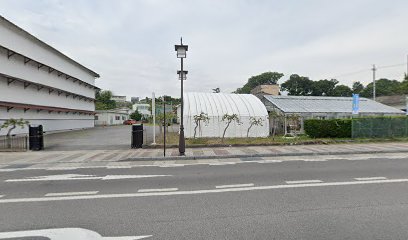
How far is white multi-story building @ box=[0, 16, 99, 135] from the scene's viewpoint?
73.9ft

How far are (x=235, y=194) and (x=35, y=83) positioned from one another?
92.2 ft

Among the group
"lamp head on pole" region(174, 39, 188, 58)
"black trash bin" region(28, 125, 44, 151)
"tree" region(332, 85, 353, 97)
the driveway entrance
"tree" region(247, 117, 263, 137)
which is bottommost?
the driveway entrance

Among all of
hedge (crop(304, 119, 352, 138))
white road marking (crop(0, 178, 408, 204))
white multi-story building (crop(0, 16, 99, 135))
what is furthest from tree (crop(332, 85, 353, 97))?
white road marking (crop(0, 178, 408, 204))

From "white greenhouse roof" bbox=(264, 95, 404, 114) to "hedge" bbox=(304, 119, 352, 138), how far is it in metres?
5.96

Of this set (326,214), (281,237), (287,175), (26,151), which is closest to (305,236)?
(281,237)

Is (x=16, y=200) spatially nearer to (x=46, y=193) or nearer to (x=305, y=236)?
(x=46, y=193)

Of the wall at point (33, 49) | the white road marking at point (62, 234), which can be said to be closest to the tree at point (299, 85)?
the wall at point (33, 49)

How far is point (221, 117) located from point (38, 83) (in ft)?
67.6

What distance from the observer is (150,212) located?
521 cm

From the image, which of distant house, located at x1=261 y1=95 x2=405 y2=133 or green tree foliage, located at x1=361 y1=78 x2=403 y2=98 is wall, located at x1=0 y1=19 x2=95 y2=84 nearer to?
distant house, located at x1=261 y1=95 x2=405 y2=133

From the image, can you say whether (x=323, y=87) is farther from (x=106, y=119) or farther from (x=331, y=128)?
(x=106, y=119)

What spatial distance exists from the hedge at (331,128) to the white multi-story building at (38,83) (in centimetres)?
2544

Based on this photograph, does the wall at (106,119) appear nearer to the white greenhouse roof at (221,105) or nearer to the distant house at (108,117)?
the distant house at (108,117)

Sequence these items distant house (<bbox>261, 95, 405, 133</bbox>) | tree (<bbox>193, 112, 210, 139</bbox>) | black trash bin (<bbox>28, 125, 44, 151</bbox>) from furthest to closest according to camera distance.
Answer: distant house (<bbox>261, 95, 405, 133</bbox>) < tree (<bbox>193, 112, 210, 139</bbox>) < black trash bin (<bbox>28, 125, 44, 151</bbox>)
